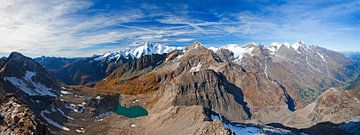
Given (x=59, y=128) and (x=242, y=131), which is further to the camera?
(x=59, y=128)

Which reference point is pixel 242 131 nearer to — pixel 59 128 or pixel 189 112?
pixel 189 112

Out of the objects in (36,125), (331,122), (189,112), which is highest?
(36,125)

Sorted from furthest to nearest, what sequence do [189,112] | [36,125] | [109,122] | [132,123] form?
[109,122]
[132,123]
[189,112]
[36,125]

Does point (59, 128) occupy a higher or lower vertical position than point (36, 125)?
lower

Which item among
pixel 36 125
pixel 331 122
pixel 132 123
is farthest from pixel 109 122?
pixel 36 125

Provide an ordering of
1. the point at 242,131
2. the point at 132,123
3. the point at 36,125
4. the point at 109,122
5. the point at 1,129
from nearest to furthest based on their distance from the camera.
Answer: the point at 1,129 < the point at 36,125 < the point at 242,131 < the point at 132,123 < the point at 109,122

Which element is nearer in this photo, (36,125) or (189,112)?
(36,125)

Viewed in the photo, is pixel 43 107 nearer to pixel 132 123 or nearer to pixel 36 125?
pixel 132 123

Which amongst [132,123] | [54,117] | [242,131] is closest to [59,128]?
[54,117]

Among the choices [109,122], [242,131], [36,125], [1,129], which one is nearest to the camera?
[1,129]
